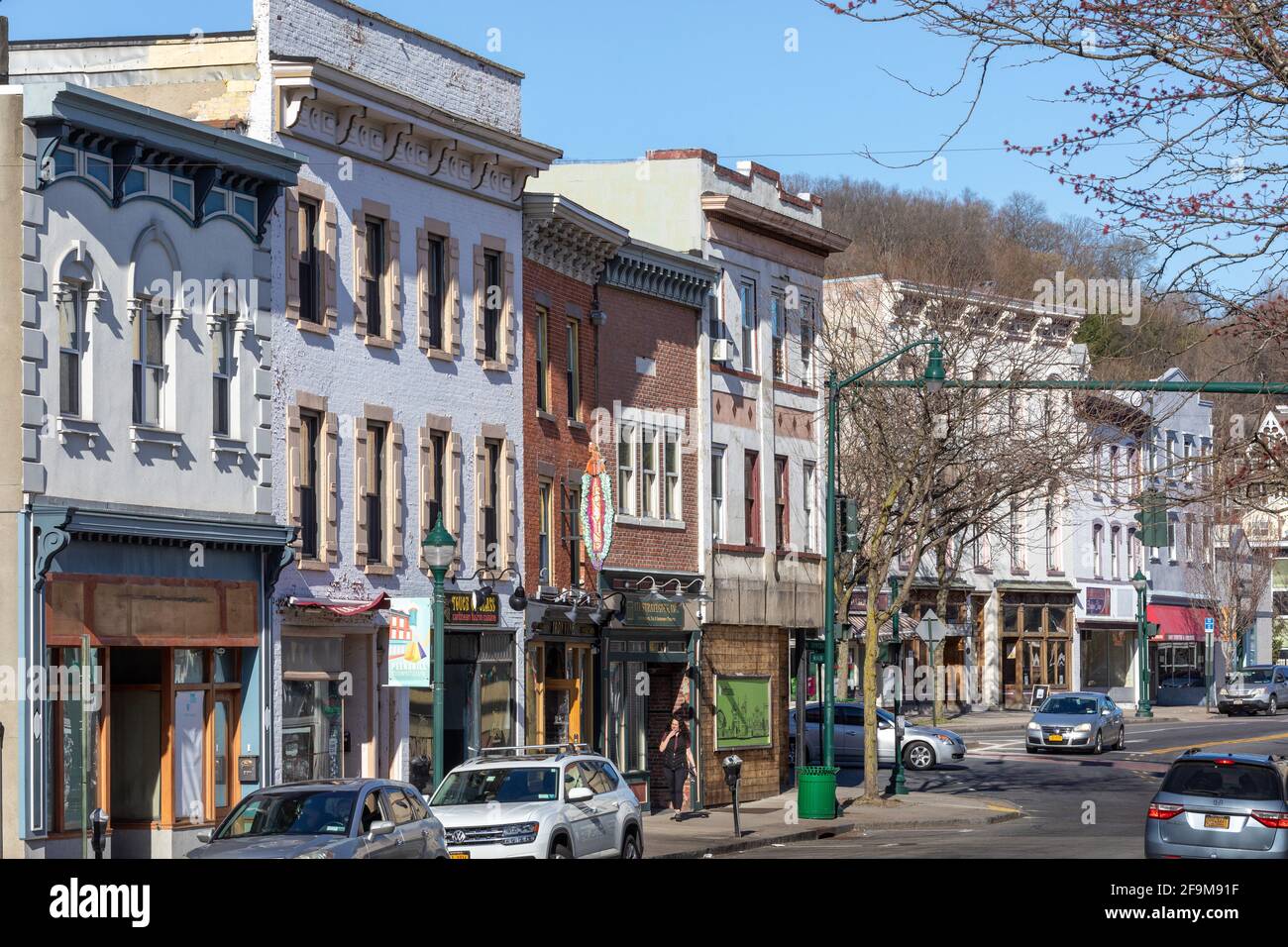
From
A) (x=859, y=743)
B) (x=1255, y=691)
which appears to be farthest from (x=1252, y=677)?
(x=859, y=743)

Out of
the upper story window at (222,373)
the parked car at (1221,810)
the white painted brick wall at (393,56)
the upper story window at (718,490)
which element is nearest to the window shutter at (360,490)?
the upper story window at (222,373)

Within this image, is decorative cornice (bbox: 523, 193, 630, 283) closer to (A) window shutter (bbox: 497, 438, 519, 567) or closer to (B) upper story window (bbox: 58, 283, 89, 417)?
(A) window shutter (bbox: 497, 438, 519, 567)

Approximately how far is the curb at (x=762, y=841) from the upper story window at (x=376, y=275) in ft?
30.0

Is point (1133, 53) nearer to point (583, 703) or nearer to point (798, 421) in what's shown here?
point (583, 703)

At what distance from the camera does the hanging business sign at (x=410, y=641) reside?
2706 cm

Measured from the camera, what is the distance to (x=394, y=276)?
3058cm

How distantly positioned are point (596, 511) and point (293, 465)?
8.19 m

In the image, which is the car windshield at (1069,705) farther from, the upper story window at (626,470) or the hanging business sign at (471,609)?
the hanging business sign at (471,609)

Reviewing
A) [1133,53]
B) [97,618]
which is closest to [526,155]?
[97,618]

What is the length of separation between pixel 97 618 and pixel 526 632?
36.9 ft

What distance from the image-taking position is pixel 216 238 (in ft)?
87.4

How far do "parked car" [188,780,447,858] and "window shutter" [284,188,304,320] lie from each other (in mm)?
10646

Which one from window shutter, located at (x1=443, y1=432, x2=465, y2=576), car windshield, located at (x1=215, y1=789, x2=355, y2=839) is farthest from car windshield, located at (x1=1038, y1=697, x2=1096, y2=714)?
car windshield, located at (x1=215, y1=789, x2=355, y2=839)

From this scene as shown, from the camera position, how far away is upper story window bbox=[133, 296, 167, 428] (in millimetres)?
25031
